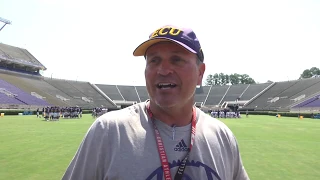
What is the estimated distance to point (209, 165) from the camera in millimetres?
2033

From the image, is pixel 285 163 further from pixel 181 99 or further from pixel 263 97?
pixel 263 97

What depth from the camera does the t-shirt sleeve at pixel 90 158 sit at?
192 cm

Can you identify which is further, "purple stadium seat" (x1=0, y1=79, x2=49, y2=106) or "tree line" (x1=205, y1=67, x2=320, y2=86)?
"tree line" (x1=205, y1=67, x2=320, y2=86)

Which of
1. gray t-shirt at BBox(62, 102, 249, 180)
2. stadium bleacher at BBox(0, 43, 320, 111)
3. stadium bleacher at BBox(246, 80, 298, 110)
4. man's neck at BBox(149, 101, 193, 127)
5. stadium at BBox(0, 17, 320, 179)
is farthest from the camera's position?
stadium bleacher at BBox(246, 80, 298, 110)

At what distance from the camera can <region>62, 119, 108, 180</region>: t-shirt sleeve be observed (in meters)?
1.92

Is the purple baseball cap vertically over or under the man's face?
over

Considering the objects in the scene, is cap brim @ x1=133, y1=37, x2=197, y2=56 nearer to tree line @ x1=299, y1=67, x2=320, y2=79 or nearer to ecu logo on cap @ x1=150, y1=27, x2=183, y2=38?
ecu logo on cap @ x1=150, y1=27, x2=183, y2=38

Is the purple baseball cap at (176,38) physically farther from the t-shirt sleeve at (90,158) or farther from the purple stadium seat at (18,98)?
the purple stadium seat at (18,98)

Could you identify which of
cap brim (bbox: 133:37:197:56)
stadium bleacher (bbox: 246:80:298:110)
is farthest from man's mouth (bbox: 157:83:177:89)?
stadium bleacher (bbox: 246:80:298:110)

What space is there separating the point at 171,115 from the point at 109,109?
66.3 m

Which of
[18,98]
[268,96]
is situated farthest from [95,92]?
[268,96]

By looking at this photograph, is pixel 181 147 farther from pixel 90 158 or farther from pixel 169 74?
pixel 90 158

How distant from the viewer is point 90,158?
1.92 m

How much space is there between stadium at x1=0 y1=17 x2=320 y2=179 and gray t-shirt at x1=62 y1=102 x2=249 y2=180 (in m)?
6.03
